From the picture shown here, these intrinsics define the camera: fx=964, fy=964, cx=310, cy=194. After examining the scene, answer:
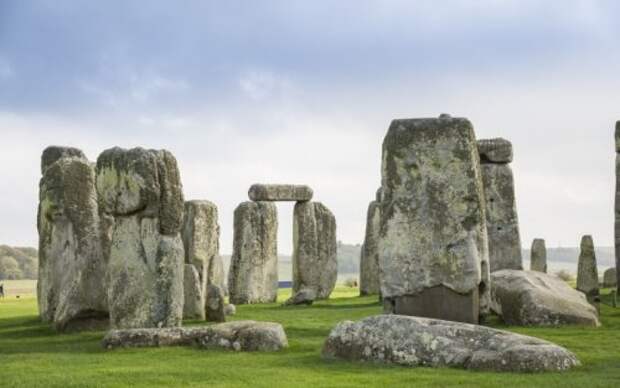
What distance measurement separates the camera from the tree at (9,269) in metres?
74.8

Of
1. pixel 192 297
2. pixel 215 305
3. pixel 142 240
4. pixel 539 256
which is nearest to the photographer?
pixel 142 240

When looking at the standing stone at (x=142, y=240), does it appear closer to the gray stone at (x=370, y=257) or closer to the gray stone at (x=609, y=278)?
the gray stone at (x=370, y=257)

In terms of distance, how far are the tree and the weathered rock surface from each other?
6345 centimetres

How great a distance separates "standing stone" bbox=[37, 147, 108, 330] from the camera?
693 inches

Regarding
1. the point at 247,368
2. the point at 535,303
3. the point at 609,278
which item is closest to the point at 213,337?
the point at 247,368

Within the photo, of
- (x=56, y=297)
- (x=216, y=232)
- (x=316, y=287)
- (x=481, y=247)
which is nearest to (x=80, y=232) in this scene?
(x=56, y=297)

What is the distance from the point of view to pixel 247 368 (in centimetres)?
1180

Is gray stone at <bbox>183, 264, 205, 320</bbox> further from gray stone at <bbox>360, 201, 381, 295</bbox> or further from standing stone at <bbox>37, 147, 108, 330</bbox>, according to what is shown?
gray stone at <bbox>360, 201, 381, 295</bbox>

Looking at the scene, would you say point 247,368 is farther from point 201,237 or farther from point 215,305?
point 201,237

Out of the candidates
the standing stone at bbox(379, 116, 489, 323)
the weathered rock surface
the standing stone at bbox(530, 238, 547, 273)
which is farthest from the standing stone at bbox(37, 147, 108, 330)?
the standing stone at bbox(530, 238, 547, 273)

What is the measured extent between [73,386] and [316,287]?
21400mm

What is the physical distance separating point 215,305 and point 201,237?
3.40 m

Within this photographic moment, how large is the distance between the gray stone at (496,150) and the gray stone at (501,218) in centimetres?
17

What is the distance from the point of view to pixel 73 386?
10750mm
